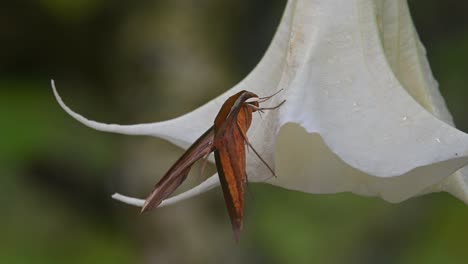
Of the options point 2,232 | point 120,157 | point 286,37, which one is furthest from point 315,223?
point 286,37

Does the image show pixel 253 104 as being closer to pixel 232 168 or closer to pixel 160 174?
pixel 232 168

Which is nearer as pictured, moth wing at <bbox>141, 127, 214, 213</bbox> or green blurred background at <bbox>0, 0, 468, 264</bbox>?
moth wing at <bbox>141, 127, 214, 213</bbox>

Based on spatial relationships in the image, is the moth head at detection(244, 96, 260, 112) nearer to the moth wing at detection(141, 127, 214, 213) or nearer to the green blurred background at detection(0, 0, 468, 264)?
the moth wing at detection(141, 127, 214, 213)

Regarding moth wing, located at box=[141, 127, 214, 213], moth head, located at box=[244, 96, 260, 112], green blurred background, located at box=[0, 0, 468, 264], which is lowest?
green blurred background, located at box=[0, 0, 468, 264]

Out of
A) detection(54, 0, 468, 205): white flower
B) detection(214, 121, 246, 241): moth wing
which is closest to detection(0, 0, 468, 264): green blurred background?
detection(54, 0, 468, 205): white flower

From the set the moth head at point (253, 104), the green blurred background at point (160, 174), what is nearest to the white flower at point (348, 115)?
the moth head at point (253, 104)

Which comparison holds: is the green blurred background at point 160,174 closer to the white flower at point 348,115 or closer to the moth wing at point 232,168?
the white flower at point 348,115
